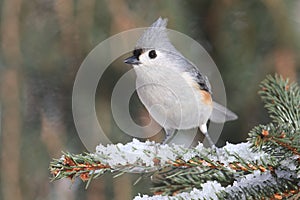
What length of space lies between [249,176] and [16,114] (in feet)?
2.36

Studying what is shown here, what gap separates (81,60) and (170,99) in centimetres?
49

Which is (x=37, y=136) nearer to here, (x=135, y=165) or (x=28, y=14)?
(x=28, y=14)

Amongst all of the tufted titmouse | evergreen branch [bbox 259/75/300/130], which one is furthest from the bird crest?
evergreen branch [bbox 259/75/300/130]

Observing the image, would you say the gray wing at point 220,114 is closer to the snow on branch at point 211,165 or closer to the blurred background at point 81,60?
the blurred background at point 81,60

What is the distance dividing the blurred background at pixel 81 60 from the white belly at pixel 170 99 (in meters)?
0.31

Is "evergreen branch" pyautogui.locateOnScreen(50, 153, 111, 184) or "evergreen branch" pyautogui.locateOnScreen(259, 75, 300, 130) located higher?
"evergreen branch" pyautogui.locateOnScreen(259, 75, 300, 130)

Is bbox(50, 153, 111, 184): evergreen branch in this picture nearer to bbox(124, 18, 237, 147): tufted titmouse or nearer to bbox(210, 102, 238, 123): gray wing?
bbox(124, 18, 237, 147): tufted titmouse

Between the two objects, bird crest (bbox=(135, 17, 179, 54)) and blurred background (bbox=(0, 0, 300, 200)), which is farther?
blurred background (bbox=(0, 0, 300, 200))

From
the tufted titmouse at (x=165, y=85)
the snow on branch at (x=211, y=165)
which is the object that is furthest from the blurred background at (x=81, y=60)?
the snow on branch at (x=211, y=165)

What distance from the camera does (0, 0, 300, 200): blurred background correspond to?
138 centimetres

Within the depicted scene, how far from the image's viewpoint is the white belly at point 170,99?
1065 mm

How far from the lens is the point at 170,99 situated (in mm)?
1070

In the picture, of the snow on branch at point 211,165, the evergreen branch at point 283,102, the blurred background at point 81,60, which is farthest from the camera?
the blurred background at point 81,60

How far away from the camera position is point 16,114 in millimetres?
Result: 1363
